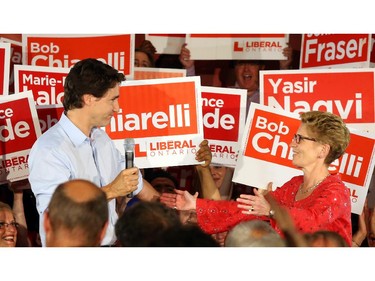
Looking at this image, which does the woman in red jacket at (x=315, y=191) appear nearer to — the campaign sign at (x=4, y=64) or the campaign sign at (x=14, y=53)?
the campaign sign at (x=4, y=64)

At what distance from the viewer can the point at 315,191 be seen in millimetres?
4605

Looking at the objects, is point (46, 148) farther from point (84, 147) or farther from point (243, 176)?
point (243, 176)

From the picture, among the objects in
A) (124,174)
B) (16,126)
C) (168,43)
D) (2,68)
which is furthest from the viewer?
(168,43)

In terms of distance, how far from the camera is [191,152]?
18.4 feet

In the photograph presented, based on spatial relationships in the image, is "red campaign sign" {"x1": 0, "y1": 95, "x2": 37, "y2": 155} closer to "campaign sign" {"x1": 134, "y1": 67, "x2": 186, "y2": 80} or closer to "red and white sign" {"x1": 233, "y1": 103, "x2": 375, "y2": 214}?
"campaign sign" {"x1": 134, "y1": 67, "x2": 186, "y2": 80}

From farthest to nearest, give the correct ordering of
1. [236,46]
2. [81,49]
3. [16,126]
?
[236,46] → [81,49] → [16,126]

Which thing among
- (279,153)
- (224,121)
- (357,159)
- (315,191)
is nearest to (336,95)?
(357,159)

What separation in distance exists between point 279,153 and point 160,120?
698 millimetres

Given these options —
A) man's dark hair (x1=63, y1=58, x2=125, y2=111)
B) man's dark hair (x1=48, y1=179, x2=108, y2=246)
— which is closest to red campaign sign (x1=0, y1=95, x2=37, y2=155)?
man's dark hair (x1=63, y1=58, x2=125, y2=111)

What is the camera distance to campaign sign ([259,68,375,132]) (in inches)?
230

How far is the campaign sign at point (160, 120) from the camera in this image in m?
5.61

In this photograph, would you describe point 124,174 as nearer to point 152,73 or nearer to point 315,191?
point 315,191

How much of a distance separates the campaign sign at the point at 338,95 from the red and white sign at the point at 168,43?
5.59 feet

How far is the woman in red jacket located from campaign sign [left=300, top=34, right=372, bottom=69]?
1925 millimetres
